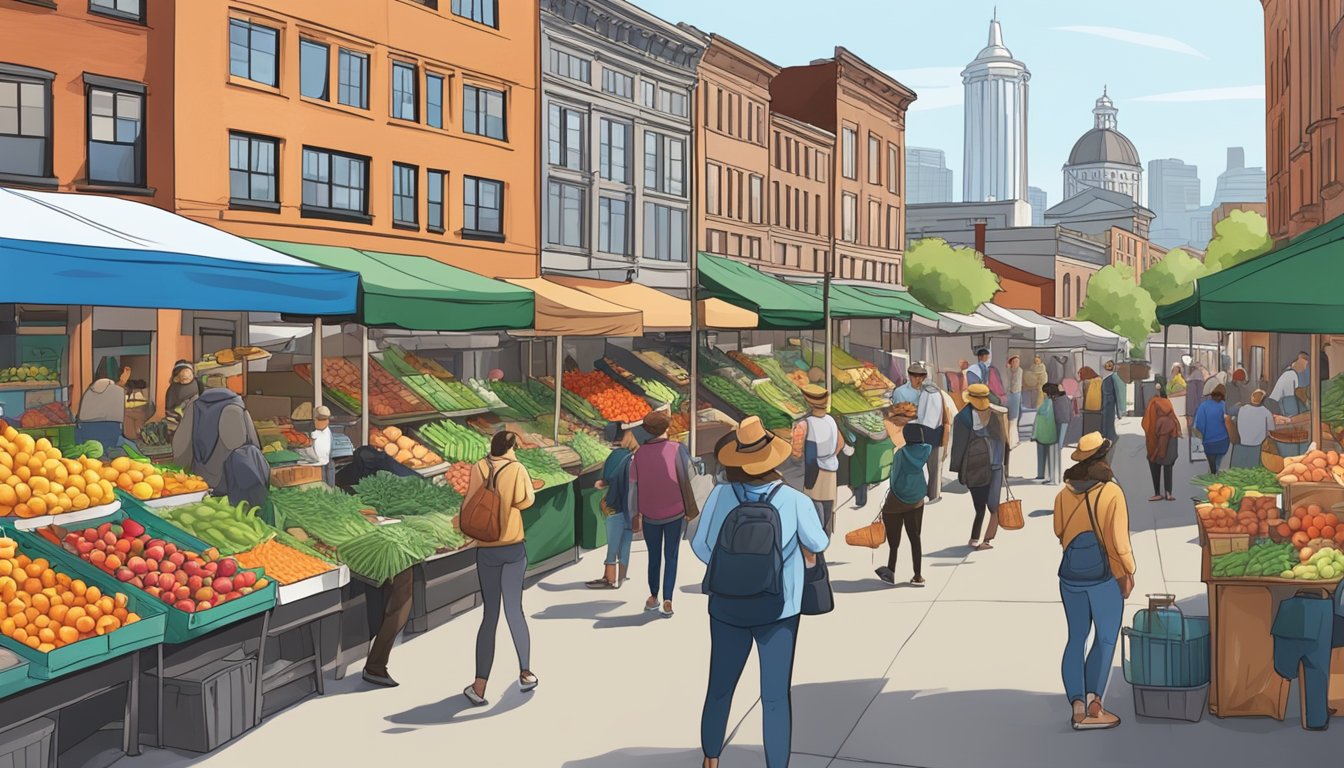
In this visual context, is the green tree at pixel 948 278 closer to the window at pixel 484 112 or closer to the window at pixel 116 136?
the window at pixel 484 112

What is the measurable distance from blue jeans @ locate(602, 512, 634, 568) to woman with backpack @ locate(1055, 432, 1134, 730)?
5.82 metres

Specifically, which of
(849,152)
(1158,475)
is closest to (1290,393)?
(1158,475)

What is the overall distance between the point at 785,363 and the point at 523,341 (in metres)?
7.86

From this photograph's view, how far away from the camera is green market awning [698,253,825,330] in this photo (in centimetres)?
2086

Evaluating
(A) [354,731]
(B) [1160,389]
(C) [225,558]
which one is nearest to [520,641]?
(A) [354,731]

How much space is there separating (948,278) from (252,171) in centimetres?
5186

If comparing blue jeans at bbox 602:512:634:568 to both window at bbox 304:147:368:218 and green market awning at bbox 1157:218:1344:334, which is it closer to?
green market awning at bbox 1157:218:1344:334

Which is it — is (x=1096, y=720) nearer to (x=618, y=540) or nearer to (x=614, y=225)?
(x=618, y=540)

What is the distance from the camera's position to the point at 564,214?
100 ft

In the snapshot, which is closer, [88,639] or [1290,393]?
[88,639]

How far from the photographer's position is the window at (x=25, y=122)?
1984 centimetres

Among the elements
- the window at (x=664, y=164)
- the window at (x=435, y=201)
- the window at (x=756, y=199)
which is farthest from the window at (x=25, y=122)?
the window at (x=756, y=199)

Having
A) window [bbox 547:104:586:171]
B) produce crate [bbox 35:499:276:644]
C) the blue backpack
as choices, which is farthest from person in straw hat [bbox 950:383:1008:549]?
window [bbox 547:104:586:171]

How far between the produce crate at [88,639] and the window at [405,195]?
18.0 metres
